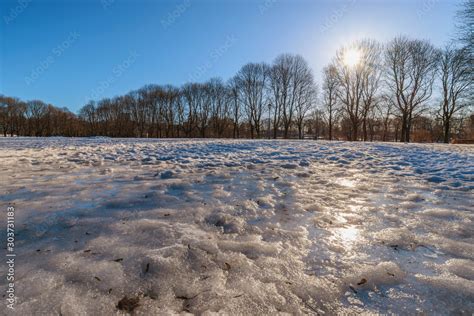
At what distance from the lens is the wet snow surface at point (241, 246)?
4.82 feet

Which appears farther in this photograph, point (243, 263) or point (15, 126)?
point (15, 126)

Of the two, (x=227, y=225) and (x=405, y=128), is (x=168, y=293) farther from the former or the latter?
(x=405, y=128)

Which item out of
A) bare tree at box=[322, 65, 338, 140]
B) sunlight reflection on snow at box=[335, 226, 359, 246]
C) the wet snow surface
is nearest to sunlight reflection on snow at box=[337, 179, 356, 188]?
the wet snow surface

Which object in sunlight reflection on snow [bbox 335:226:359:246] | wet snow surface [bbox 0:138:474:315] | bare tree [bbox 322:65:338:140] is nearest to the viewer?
wet snow surface [bbox 0:138:474:315]

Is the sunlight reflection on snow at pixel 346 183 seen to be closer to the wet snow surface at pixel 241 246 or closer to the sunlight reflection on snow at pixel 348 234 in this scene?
the wet snow surface at pixel 241 246

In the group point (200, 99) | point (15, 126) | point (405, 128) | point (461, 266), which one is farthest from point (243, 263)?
point (15, 126)

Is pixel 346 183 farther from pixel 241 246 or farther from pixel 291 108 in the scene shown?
pixel 291 108

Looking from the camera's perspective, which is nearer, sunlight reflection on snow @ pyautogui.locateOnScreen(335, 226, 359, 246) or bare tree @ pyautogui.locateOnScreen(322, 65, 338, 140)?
sunlight reflection on snow @ pyautogui.locateOnScreen(335, 226, 359, 246)

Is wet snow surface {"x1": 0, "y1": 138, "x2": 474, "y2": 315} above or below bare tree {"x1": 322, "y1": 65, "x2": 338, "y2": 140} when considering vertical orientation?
below

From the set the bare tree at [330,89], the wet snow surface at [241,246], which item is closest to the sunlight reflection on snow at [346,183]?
the wet snow surface at [241,246]

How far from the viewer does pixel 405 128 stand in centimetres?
2711

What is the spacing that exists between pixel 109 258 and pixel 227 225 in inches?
44.3

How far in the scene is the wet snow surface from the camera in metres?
1.47

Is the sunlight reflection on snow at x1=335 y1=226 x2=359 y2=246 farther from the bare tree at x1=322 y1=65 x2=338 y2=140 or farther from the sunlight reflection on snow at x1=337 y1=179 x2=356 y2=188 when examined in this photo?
the bare tree at x1=322 y1=65 x2=338 y2=140
